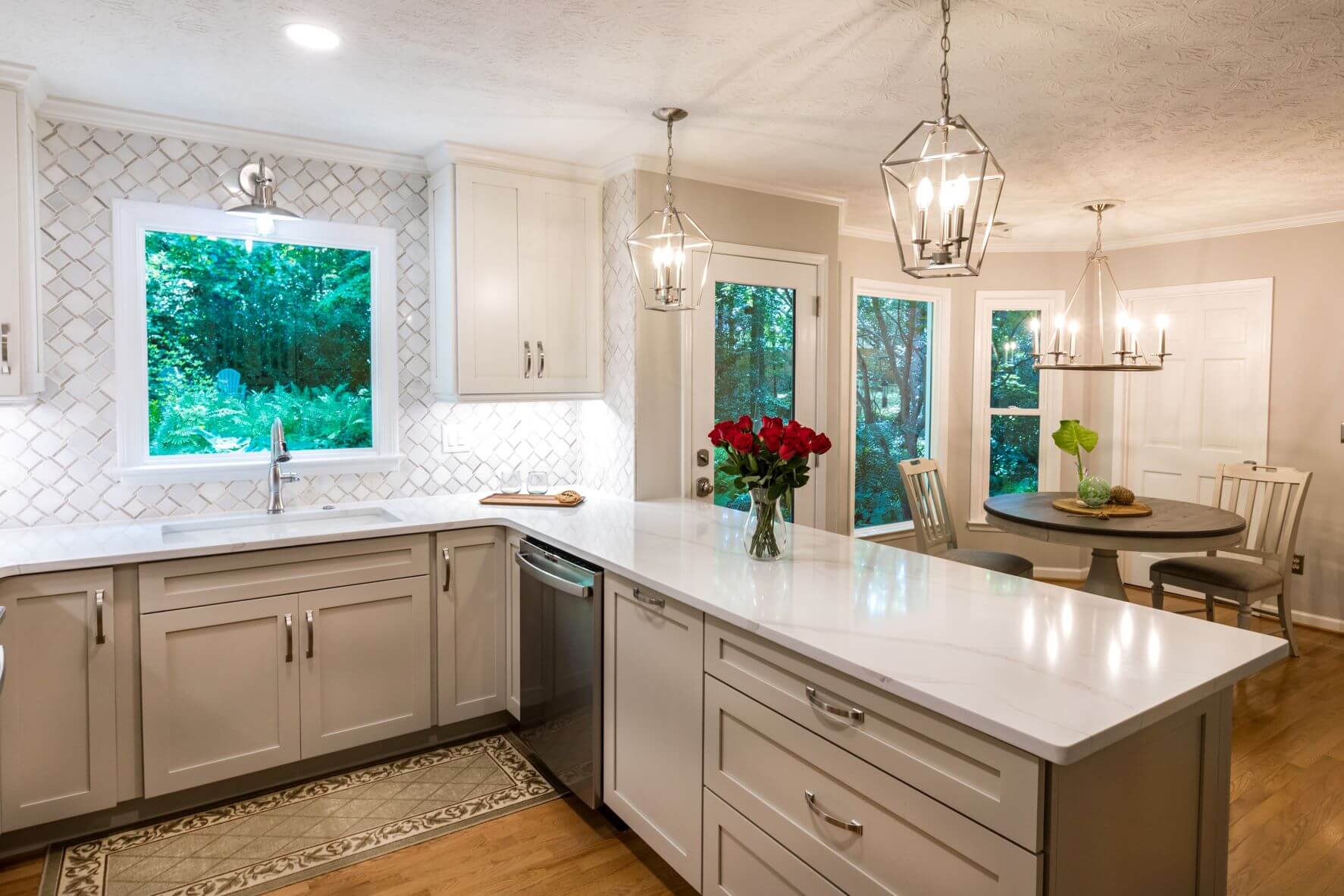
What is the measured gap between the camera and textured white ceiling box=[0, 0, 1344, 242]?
7.01ft

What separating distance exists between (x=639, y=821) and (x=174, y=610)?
1.59m

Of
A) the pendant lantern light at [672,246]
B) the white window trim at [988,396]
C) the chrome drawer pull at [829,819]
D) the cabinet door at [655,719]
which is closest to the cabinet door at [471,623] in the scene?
the cabinet door at [655,719]

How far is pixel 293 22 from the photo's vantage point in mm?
2195

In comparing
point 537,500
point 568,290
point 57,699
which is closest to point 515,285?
point 568,290

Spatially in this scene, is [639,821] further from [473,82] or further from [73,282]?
[73,282]

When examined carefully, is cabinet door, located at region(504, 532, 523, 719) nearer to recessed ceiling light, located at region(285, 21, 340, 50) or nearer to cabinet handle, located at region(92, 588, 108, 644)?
cabinet handle, located at region(92, 588, 108, 644)

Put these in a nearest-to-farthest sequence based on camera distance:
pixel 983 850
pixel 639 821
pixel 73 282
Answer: pixel 983 850 → pixel 639 821 → pixel 73 282

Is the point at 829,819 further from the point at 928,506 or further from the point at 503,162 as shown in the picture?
the point at 928,506

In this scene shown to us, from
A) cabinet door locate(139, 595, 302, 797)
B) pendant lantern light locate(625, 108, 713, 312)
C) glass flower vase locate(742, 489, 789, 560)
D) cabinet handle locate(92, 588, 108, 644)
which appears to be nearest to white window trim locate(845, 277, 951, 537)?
pendant lantern light locate(625, 108, 713, 312)

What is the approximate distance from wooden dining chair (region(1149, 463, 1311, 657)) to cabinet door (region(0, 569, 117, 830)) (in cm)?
424

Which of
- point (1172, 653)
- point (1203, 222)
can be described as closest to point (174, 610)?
point (1172, 653)

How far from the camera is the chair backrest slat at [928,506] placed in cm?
430

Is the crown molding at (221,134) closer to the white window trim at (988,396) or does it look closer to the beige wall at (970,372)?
the beige wall at (970,372)

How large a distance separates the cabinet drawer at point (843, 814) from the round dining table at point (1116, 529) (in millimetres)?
2103
